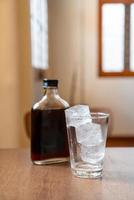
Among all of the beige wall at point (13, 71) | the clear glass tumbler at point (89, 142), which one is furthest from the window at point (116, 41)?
the clear glass tumbler at point (89, 142)

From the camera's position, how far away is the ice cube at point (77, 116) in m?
0.85

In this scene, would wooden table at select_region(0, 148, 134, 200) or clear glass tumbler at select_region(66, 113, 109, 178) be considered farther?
clear glass tumbler at select_region(66, 113, 109, 178)

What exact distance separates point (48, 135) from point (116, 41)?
4.27 m

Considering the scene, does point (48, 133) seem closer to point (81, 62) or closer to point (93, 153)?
point (93, 153)

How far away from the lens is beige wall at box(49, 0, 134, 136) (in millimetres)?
4898

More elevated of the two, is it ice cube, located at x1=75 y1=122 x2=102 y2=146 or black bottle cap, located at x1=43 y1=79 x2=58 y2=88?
black bottle cap, located at x1=43 y1=79 x2=58 y2=88

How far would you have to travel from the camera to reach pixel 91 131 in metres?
0.83

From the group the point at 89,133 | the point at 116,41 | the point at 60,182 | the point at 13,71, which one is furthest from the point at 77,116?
the point at 116,41

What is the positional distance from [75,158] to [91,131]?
0.26ft

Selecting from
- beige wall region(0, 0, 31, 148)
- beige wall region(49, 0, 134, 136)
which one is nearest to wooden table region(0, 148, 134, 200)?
beige wall region(0, 0, 31, 148)

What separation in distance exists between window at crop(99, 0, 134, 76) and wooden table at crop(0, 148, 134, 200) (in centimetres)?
411

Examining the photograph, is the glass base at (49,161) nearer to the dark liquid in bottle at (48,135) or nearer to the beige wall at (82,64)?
the dark liquid in bottle at (48,135)

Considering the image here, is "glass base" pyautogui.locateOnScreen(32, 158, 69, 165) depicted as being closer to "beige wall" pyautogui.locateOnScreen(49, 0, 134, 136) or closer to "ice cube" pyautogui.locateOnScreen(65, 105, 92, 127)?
"ice cube" pyautogui.locateOnScreen(65, 105, 92, 127)

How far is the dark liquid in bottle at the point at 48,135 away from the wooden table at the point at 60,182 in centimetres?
4
